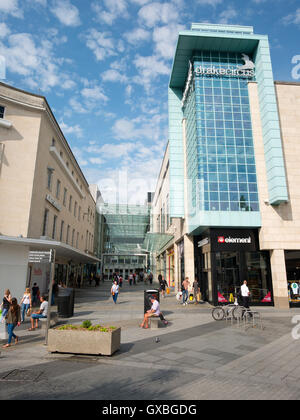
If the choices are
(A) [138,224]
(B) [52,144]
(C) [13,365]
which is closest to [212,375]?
(C) [13,365]

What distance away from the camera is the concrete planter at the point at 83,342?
7350 mm

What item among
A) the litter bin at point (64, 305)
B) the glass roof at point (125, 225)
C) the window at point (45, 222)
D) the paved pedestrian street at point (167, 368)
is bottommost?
the paved pedestrian street at point (167, 368)

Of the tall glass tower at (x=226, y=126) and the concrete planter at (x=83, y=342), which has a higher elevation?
the tall glass tower at (x=226, y=126)

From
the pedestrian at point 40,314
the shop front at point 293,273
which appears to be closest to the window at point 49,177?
the pedestrian at point 40,314

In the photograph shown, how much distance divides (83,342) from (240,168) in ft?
54.1

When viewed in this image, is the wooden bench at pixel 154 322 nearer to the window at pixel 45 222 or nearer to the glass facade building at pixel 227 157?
the glass facade building at pixel 227 157

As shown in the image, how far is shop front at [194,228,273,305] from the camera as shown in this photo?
18688 mm

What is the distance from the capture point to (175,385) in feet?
17.4

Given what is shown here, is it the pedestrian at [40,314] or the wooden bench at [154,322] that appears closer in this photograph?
the wooden bench at [154,322]

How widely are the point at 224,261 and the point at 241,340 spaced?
10.2 m

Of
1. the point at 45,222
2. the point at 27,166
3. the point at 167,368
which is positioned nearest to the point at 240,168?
the point at 27,166

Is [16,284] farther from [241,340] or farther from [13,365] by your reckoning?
[241,340]

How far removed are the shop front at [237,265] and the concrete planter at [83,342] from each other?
12.5 m

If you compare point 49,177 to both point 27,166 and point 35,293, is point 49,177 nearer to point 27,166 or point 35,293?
point 27,166
